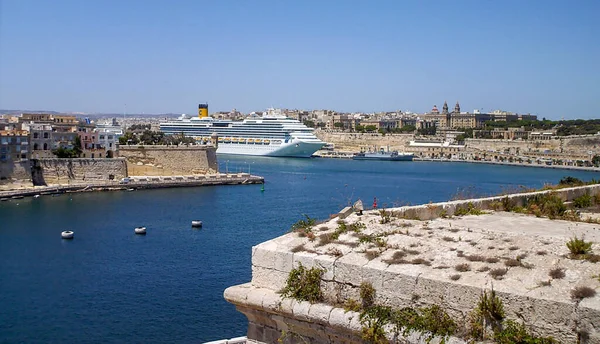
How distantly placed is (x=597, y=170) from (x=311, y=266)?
173 ft

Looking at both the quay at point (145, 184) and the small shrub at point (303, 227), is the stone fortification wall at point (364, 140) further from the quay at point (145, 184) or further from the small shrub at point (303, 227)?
the small shrub at point (303, 227)

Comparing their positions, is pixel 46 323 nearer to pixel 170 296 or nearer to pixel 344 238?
pixel 170 296

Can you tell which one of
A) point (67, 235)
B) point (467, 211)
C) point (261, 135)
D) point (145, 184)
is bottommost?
point (145, 184)

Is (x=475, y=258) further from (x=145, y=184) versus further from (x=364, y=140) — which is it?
(x=364, y=140)

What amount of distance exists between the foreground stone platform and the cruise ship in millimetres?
51351

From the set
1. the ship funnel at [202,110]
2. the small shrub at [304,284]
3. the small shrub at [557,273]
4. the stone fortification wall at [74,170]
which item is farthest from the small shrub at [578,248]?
the ship funnel at [202,110]

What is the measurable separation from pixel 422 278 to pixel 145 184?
2779cm

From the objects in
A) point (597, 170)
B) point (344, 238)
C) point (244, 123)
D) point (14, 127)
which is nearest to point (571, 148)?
point (597, 170)

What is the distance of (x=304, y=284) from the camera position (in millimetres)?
2320

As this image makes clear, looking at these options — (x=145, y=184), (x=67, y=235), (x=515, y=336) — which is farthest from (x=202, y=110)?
(x=515, y=336)

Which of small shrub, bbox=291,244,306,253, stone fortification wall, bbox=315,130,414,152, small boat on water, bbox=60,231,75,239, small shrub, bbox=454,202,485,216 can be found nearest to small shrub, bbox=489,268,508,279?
small shrub, bbox=291,244,306,253

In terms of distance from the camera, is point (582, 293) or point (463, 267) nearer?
point (582, 293)

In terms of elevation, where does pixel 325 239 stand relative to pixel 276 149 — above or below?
above

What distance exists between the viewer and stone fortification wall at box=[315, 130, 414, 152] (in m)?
71.1
